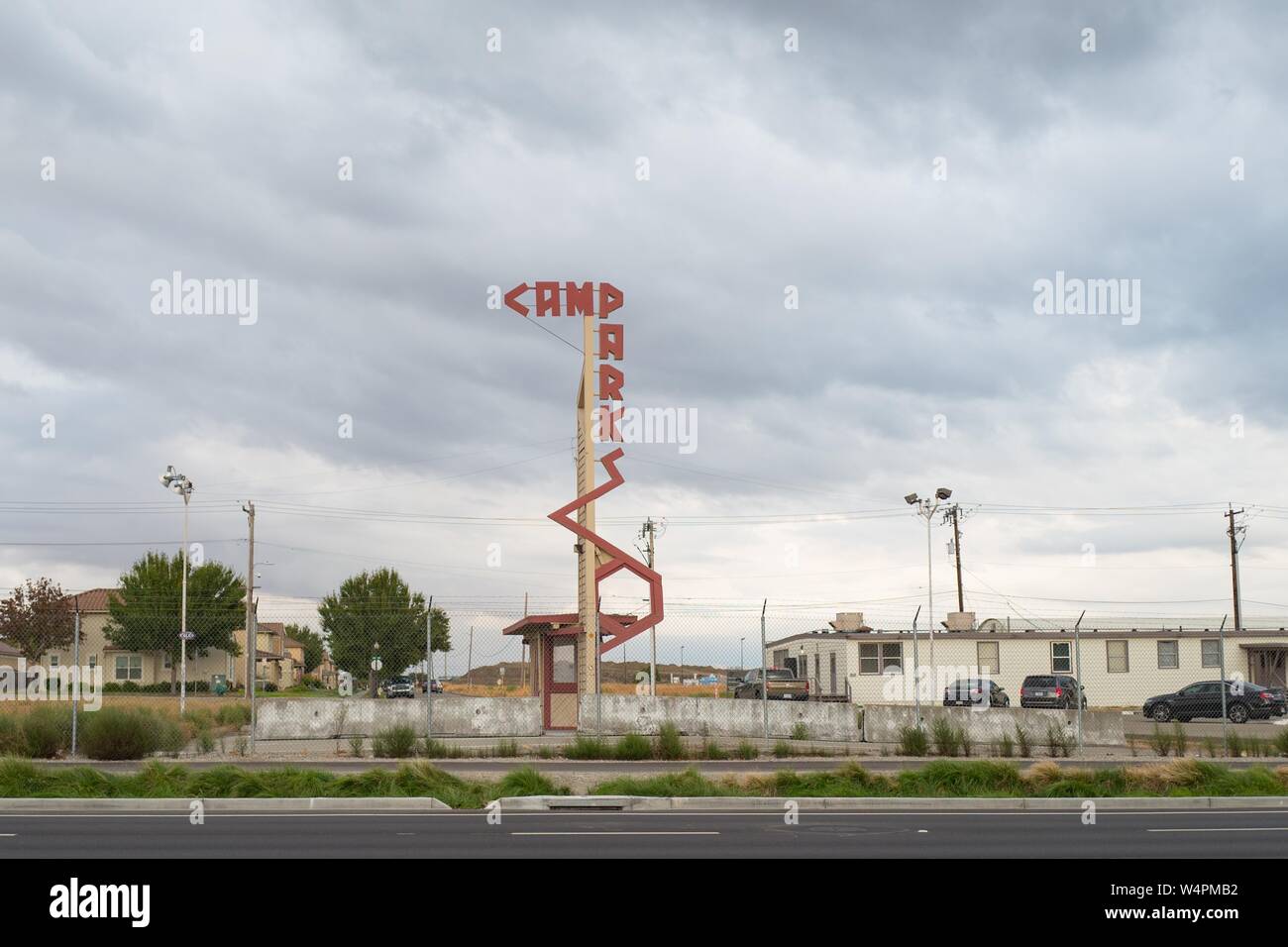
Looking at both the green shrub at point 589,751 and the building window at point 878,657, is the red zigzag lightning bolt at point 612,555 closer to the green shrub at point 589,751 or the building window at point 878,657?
the green shrub at point 589,751

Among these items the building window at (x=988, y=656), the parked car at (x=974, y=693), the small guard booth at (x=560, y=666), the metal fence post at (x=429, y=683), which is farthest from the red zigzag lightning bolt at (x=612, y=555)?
the building window at (x=988, y=656)

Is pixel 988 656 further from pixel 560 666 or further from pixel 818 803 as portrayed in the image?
pixel 818 803

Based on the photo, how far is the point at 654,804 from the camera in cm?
1591

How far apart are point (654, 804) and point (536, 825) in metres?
2.58

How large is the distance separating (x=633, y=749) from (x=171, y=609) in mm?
62147

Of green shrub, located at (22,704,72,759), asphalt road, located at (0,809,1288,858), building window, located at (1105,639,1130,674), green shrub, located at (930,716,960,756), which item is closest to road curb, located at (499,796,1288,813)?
asphalt road, located at (0,809,1288,858)

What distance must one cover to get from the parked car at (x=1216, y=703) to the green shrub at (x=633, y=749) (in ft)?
74.3

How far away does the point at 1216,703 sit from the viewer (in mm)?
39031

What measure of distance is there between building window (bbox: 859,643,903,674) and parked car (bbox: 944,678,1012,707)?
318cm

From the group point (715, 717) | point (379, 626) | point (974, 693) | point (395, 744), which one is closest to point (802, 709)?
point (715, 717)

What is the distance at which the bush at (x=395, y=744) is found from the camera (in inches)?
909

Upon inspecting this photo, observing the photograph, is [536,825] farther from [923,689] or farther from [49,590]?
[49,590]

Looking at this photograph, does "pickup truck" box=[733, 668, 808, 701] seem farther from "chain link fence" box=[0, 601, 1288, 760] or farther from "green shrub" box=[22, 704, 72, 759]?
"green shrub" box=[22, 704, 72, 759]
